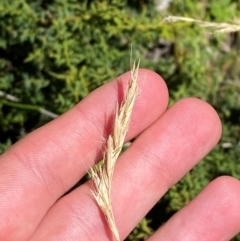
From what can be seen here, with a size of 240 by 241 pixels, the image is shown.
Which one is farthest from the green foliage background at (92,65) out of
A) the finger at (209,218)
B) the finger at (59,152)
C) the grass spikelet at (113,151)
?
the grass spikelet at (113,151)

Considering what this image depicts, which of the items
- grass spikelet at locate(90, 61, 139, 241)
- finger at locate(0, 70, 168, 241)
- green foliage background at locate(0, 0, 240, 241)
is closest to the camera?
grass spikelet at locate(90, 61, 139, 241)

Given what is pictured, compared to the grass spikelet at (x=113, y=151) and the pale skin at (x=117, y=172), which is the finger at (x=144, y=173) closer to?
the pale skin at (x=117, y=172)

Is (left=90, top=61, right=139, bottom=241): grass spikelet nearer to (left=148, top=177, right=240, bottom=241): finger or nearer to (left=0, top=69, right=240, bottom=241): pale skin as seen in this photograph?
(left=0, top=69, right=240, bottom=241): pale skin

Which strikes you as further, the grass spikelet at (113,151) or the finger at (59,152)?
the finger at (59,152)

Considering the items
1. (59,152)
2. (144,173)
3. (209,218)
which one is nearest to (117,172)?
(144,173)

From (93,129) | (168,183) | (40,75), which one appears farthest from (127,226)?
(40,75)

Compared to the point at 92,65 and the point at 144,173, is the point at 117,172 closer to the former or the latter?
the point at 144,173

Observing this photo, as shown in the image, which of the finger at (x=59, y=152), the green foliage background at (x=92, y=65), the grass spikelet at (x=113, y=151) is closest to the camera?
the grass spikelet at (x=113, y=151)

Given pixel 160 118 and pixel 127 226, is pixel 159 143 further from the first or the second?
pixel 127 226

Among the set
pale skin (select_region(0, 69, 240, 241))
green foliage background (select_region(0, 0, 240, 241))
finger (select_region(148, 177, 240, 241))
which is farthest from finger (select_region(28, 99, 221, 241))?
green foliage background (select_region(0, 0, 240, 241))
